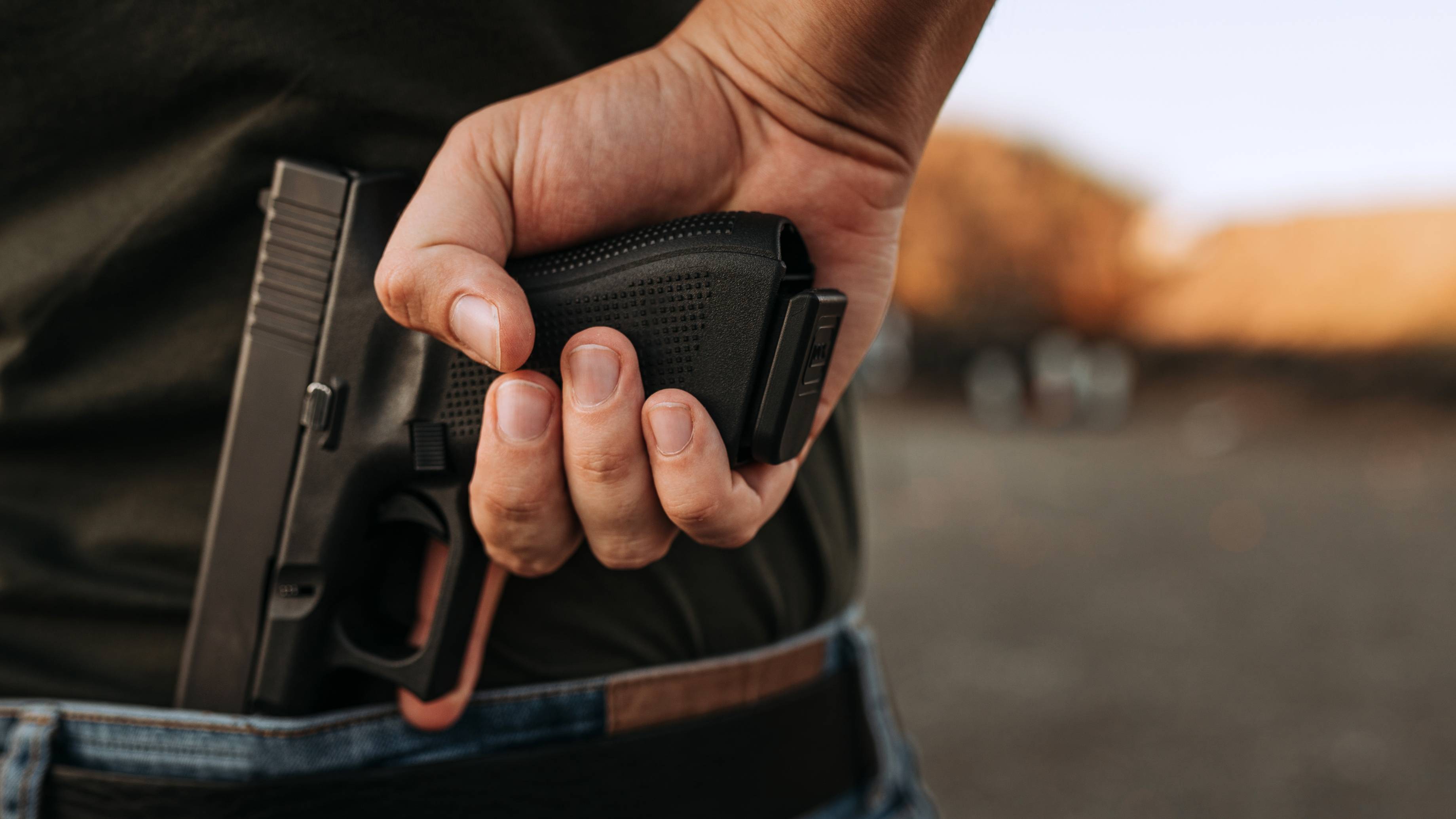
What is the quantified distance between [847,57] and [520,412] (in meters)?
0.51

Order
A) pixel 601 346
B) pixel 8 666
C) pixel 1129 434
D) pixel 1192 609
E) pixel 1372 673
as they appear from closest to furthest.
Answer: pixel 601 346 → pixel 8 666 → pixel 1372 673 → pixel 1192 609 → pixel 1129 434

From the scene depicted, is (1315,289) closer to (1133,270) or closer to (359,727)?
(1133,270)

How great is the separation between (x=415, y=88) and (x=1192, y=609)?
17.8 feet

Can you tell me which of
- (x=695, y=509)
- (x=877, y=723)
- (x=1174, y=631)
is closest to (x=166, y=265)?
(x=695, y=509)

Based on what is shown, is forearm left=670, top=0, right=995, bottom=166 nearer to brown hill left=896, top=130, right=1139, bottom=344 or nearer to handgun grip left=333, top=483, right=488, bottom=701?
handgun grip left=333, top=483, right=488, bottom=701

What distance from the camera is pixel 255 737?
3.55ft

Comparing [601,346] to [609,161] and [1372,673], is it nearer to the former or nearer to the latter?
[609,161]

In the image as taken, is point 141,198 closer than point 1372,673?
Yes

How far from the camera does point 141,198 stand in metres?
1.12

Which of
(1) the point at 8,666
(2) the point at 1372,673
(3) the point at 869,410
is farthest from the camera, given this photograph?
(3) the point at 869,410

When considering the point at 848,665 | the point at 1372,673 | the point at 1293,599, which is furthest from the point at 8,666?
the point at 1293,599

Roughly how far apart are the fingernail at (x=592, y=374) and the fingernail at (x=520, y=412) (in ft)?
0.15

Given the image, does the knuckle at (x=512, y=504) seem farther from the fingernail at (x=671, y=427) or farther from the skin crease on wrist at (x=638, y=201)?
the fingernail at (x=671, y=427)

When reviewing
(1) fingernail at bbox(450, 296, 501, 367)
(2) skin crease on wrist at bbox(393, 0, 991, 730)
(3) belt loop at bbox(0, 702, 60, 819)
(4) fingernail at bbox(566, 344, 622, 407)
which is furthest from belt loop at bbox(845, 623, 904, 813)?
(3) belt loop at bbox(0, 702, 60, 819)
